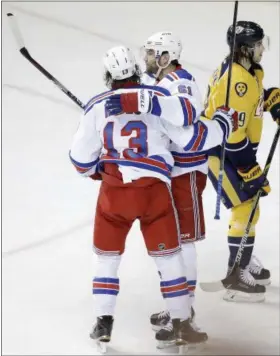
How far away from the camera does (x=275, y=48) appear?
19.2 feet

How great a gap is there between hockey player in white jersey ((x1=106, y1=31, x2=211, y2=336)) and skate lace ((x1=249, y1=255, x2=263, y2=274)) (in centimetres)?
49

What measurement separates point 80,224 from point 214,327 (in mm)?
1043

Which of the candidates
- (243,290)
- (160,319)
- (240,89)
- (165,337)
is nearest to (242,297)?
(243,290)

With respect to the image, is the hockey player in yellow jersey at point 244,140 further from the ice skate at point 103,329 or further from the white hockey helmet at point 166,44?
the ice skate at point 103,329

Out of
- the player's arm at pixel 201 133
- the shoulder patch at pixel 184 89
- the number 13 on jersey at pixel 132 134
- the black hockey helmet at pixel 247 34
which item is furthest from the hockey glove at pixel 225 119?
the black hockey helmet at pixel 247 34

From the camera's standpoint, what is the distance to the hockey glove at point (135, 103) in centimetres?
291

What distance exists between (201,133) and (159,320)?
72 centimetres

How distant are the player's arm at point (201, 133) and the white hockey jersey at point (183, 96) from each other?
1.8 inches

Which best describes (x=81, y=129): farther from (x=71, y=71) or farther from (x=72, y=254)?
(x=71, y=71)

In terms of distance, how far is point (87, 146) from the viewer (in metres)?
3.05

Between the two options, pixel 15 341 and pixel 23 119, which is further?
pixel 23 119

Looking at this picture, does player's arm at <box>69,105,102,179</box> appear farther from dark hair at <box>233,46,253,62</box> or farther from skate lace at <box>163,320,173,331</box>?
dark hair at <box>233,46,253,62</box>

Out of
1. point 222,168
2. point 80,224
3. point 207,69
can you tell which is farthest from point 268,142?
point 222,168

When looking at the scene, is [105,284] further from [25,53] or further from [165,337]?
[25,53]
